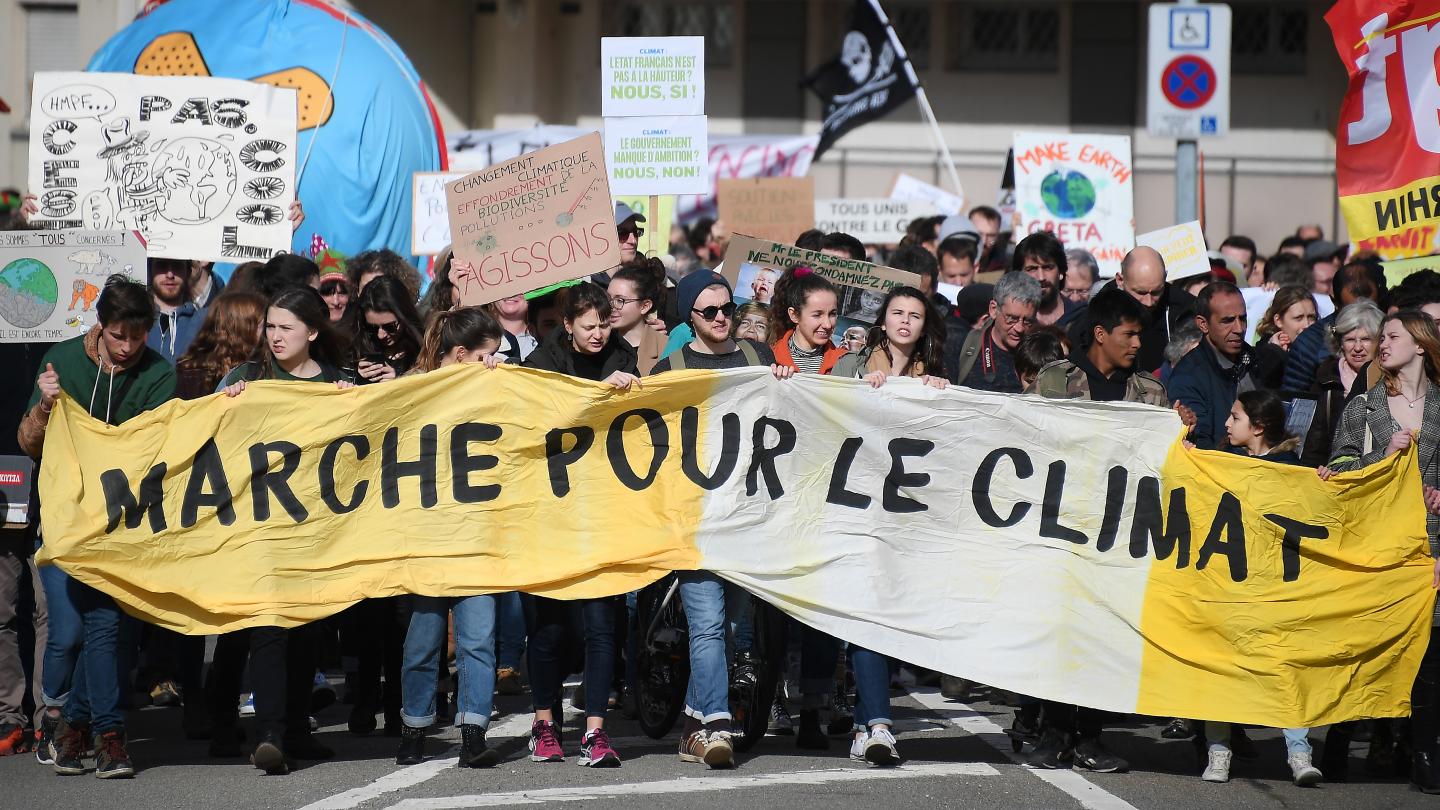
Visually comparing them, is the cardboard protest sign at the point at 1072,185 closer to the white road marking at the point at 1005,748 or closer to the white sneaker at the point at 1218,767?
the white road marking at the point at 1005,748

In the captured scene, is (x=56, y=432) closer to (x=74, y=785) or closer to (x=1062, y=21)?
(x=74, y=785)

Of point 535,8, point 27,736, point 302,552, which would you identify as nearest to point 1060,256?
point 302,552

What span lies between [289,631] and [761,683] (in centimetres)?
187

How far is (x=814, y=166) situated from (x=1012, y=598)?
18.4 m

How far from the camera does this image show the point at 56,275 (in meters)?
7.63

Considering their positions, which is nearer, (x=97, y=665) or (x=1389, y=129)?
(x=97, y=665)

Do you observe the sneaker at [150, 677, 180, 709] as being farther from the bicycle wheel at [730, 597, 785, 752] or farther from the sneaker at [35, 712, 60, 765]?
the bicycle wheel at [730, 597, 785, 752]

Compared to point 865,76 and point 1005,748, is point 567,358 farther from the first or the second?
point 865,76

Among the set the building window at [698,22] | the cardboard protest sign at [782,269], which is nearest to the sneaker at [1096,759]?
the cardboard protest sign at [782,269]

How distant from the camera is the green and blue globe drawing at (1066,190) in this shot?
46.1 feet

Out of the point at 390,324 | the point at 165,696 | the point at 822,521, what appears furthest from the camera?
the point at 165,696

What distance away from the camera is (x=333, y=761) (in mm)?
7227

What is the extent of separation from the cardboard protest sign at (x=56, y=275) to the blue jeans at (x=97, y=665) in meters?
1.21

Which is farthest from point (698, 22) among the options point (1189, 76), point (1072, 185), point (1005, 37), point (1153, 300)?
point (1153, 300)
